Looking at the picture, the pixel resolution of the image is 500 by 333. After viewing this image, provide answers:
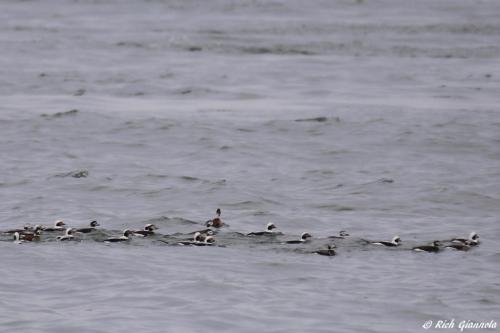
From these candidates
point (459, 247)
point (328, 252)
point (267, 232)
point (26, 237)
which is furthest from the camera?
point (267, 232)

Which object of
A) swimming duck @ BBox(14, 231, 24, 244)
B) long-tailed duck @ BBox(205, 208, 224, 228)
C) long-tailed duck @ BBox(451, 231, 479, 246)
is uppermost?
long-tailed duck @ BBox(205, 208, 224, 228)

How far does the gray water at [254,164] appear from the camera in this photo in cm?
1933

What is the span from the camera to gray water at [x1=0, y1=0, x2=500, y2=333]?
63.4 feet

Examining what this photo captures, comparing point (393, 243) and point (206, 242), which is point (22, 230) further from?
point (393, 243)

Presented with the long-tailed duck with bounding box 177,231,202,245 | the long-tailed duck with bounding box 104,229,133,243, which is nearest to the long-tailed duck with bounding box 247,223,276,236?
the long-tailed duck with bounding box 177,231,202,245

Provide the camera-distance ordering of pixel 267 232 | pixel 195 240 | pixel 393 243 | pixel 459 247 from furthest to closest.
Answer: pixel 267 232 < pixel 195 240 < pixel 393 243 < pixel 459 247

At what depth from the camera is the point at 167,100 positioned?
128 feet

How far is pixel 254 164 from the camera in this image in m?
30.7

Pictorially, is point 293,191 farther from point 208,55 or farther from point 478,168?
point 208,55

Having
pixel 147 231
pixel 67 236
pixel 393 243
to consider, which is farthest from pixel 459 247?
pixel 67 236

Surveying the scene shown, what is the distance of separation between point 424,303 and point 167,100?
2118 cm

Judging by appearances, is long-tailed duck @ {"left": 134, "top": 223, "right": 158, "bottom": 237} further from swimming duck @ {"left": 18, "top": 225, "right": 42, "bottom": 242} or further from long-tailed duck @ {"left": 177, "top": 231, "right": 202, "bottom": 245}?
swimming duck @ {"left": 18, "top": 225, "right": 42, "bottom": 242}

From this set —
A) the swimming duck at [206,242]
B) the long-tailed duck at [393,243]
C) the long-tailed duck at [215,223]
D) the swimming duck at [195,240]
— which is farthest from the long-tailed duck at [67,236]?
the long-tailed duck at [393,243]

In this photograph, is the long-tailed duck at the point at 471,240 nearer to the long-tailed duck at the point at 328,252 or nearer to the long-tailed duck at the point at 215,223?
the long-tailed duck at the point at 328,252
